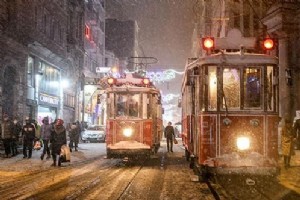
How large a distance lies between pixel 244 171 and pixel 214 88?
225 cm

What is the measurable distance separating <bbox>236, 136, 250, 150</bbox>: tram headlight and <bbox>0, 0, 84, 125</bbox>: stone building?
1719 centimetres

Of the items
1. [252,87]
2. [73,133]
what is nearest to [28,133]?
[73,133]

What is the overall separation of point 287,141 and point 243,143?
15.8 feet

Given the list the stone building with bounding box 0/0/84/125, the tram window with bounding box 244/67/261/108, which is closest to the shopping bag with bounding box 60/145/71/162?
the tram window with bounding box 244/67/261/108

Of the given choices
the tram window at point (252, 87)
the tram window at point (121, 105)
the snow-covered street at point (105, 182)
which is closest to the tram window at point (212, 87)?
the tram window at point (252, 87)

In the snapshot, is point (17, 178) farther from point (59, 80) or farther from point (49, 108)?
point (59, 80)

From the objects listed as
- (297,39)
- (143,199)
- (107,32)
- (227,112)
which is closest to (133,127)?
(227,112)

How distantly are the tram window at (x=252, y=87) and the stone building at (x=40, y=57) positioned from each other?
56.1ft

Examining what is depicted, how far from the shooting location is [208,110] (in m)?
12.3

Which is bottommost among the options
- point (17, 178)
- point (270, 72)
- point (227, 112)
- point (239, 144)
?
point (17, 178)

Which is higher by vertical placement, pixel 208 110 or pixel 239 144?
pixel 208 110

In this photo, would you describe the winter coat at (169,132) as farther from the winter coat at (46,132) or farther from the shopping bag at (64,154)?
the shopping bag at (64,154)

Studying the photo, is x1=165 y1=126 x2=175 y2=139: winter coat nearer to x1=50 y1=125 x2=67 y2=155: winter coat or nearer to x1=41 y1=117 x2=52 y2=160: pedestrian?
x1=41 y1=117 x2=52 y2=160: pedestrian

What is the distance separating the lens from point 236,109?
40.5 feet
